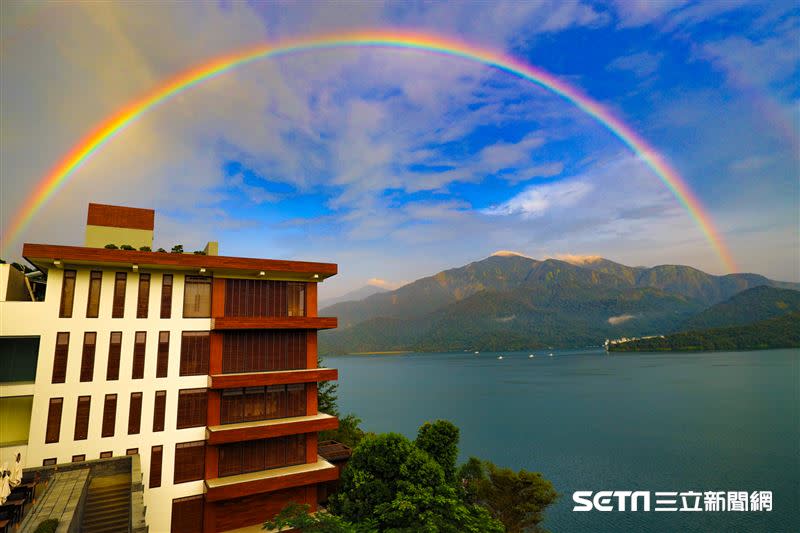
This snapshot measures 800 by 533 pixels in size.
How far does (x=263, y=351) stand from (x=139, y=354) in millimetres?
5745

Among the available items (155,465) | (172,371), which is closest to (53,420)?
(155,465)

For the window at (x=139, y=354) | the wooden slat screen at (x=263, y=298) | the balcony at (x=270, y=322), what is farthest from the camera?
the wooden slat screen at (x=263, y=298)

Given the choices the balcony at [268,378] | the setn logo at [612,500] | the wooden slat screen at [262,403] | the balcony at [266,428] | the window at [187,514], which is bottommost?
the setn logo at [612,500]

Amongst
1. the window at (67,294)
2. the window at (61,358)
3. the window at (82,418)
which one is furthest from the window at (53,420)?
the window at (67,294)

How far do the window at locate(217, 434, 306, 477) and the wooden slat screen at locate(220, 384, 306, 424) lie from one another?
1.22m

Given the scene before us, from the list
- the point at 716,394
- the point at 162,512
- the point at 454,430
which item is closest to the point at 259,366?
the point at 162,512

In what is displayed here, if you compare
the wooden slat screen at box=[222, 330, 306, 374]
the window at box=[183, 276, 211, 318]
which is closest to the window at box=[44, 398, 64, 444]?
the window at box=[183, 276, 211, 318]

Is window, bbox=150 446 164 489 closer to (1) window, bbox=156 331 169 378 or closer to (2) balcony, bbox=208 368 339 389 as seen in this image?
(1) window, bbox=156 331 169 378

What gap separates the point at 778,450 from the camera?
51656mm

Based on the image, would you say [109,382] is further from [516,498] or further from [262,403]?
[516,498]

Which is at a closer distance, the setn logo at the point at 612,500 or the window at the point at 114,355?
the window at the point at 114,355

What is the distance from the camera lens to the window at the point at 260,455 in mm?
21734

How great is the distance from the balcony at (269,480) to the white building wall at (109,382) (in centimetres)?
123

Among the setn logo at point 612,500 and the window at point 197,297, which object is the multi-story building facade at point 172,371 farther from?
the setn logo at point 612,500
